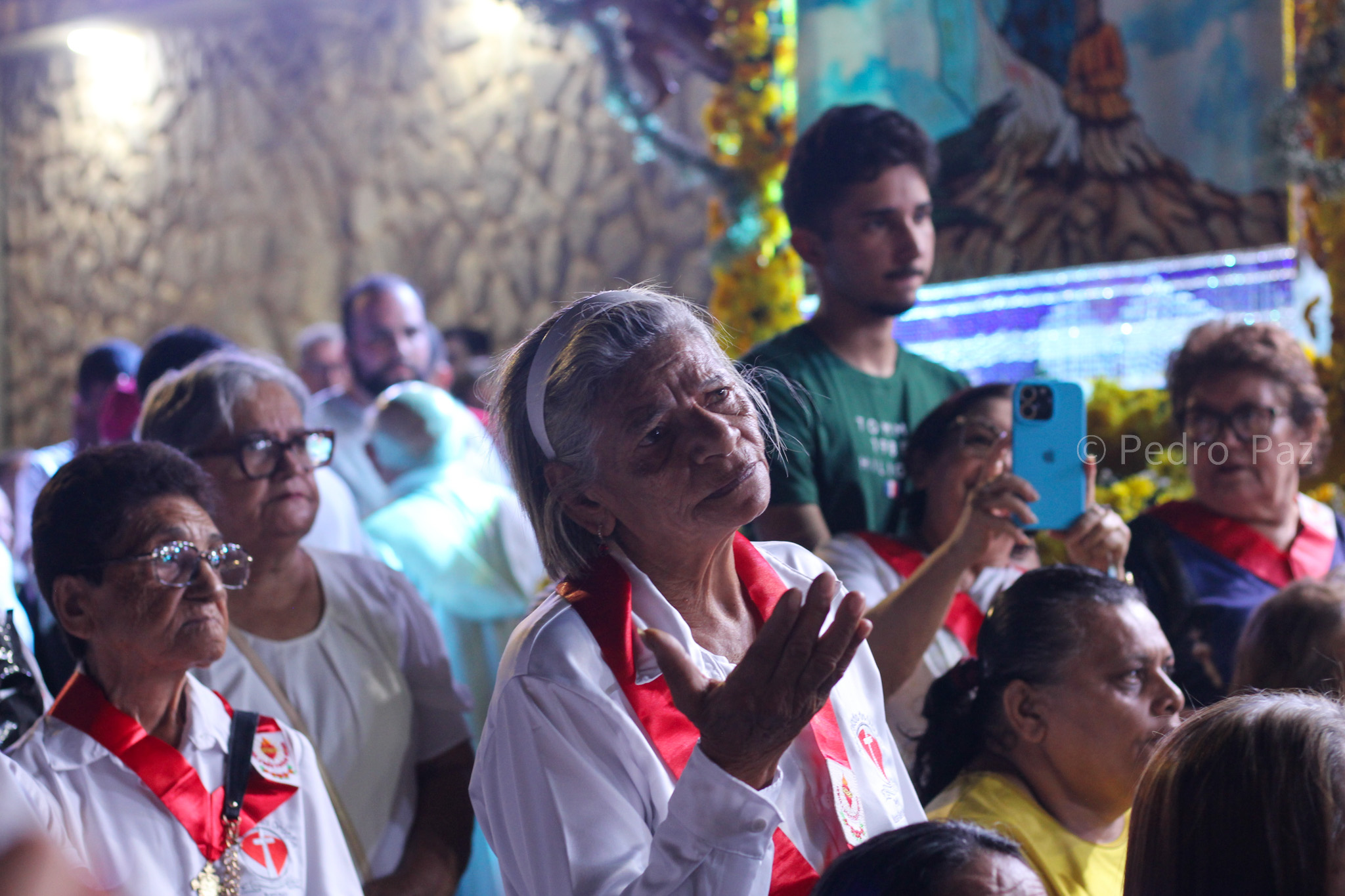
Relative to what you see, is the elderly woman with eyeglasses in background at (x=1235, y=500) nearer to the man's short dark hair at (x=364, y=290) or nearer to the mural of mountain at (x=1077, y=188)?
the mural of mountain at (x=1077, y=188)

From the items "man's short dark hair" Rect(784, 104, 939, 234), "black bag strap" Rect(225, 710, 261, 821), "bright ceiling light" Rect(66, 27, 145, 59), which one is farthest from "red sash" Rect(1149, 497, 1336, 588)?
"bright ceiling light" Rect(66, 27, 145, 59)

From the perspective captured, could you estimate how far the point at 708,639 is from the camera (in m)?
1.60

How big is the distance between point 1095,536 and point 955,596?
0.92 feet

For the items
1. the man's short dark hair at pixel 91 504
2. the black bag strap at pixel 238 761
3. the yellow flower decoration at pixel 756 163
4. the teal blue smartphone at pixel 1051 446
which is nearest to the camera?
the black bag strap at pixel 238 761

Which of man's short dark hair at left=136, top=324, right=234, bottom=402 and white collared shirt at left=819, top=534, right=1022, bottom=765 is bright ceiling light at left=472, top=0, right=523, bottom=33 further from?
white collared shirt at left=819, top=534, right=1022, bottom=765

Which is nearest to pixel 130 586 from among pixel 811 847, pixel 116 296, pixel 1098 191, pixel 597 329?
pixel 597 329

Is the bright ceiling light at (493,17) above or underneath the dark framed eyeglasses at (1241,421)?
above

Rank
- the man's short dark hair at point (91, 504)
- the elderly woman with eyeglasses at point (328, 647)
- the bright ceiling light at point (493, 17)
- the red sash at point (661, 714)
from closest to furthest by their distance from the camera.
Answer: the red sash at point (661, 714) → the man's short dark hair at point (91, 504) → the elderly woman with eyeglasses at point (328, 647) → the bright ceiling light at point (493, 17)

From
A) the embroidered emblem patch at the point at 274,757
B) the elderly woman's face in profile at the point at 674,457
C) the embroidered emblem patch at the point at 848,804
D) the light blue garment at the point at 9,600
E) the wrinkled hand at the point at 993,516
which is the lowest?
the embroidered emblem patch at the point at 274,757

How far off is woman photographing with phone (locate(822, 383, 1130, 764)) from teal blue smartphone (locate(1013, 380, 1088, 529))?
3 cm

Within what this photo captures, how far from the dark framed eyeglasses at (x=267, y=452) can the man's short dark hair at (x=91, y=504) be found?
44 cm

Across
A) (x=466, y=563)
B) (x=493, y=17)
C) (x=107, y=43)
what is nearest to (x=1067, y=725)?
(x=466, y=563)

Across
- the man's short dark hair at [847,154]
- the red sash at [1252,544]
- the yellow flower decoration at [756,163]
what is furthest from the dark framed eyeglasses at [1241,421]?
the yellow flower decoration at [756,163]

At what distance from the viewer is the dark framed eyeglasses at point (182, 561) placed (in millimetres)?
1954
